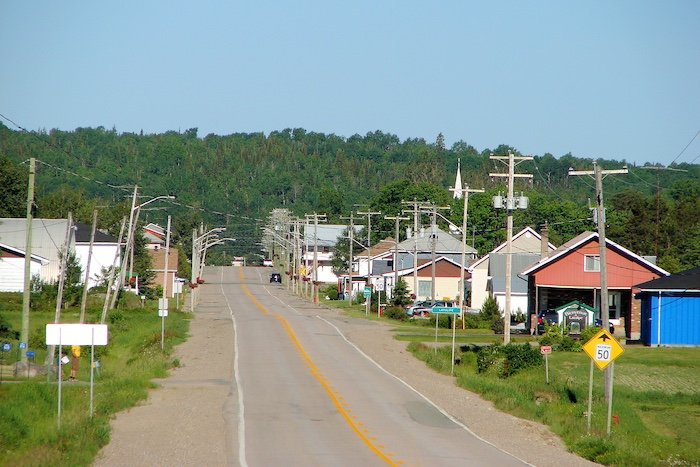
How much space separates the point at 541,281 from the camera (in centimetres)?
6669

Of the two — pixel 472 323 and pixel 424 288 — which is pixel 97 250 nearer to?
pixel 424 288

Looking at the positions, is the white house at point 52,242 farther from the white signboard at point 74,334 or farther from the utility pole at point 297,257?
the white signboard at point 74,334

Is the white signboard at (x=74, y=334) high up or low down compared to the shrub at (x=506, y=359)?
up

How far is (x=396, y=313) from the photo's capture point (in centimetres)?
7694

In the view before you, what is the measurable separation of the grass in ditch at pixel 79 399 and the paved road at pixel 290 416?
0.65m

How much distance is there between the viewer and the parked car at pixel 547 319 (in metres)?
63.0

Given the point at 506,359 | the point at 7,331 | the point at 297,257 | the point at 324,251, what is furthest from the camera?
the point at 324,251

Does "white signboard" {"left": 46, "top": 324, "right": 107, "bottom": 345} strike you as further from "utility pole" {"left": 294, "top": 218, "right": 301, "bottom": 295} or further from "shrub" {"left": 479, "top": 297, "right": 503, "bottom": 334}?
"utility pole" {"left": 294, "top": 218, "right": 301, "bottom": 295}

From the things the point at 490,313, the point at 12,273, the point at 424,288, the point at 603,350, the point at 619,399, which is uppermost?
the point at 12,273

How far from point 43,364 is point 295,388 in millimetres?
14301

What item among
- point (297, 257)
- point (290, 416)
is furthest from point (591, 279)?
point (297, 257)

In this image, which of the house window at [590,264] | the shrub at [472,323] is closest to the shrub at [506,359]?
the house window at [590,264]

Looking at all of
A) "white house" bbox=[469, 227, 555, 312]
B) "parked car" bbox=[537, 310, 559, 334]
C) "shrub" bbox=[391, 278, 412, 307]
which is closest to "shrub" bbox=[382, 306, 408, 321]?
"shrub" bbox=[391, 278, 412, 307]

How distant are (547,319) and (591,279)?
4452mm
